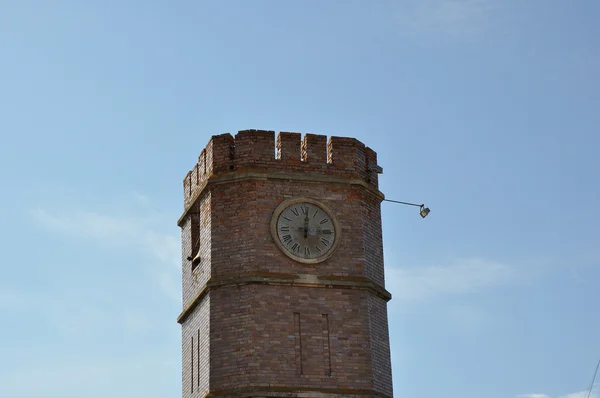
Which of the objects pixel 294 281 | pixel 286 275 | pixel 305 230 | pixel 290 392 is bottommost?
pixel 290 392

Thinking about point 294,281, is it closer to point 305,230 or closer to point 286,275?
point 286,275

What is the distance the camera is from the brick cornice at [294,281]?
34.3 meters

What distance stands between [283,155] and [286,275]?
11.3ft

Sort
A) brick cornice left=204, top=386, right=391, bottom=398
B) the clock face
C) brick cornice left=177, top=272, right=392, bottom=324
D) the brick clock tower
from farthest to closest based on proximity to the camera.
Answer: the clock face → brick cornice left=177, top=272, right=392, bottom=324 → the brick clock tower → brick cornice left=204, top=386, right=391, bottom=398

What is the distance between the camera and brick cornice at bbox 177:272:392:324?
113ft

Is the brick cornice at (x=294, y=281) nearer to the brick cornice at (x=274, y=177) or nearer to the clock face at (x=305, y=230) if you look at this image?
the clock face at (x=305, y=230)

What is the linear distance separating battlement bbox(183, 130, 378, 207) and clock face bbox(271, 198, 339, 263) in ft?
3.35

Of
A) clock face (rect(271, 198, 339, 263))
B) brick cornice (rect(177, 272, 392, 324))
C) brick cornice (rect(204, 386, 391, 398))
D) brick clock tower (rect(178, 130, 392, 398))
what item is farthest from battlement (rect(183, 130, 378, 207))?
brick cornice (rect(204, 386, 391, 398))

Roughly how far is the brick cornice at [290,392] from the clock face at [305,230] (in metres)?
3.51

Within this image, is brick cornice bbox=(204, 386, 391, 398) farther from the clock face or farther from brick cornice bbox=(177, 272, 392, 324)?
the clock face

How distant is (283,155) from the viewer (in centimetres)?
3594

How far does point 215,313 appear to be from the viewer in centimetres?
3447

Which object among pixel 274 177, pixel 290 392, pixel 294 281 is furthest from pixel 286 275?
pixel 290 392

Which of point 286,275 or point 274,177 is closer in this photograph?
point 286,275
